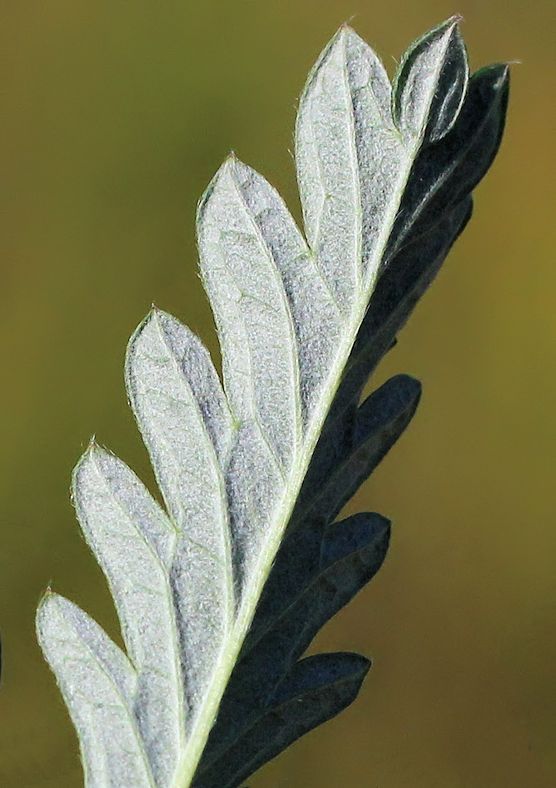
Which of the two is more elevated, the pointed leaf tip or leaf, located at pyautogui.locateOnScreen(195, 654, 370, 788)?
the pointed leaf tip

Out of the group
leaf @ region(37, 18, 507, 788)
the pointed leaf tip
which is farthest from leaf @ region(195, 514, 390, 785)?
the pointed leaf tip

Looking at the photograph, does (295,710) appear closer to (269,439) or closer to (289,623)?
(289,623)

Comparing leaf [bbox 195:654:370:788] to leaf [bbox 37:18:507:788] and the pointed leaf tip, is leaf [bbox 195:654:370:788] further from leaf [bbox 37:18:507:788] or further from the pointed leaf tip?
the pointed leaf tip

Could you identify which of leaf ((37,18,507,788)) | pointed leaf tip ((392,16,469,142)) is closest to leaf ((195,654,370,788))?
leaf ((37,18,507,788))

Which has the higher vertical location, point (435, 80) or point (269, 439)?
point (435, 80)

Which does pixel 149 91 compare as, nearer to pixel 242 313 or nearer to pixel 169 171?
pixel 169 171

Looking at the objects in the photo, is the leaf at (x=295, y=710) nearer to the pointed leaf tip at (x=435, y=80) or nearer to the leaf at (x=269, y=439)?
the leaf at (x=269, y=439)

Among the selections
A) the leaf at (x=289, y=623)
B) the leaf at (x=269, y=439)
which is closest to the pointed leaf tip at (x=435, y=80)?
the leaf at (x=269, y=439)

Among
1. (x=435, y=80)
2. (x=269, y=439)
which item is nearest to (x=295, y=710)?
(x=269, y=439)

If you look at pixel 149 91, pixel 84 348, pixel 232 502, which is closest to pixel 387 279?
pixel 232 502
